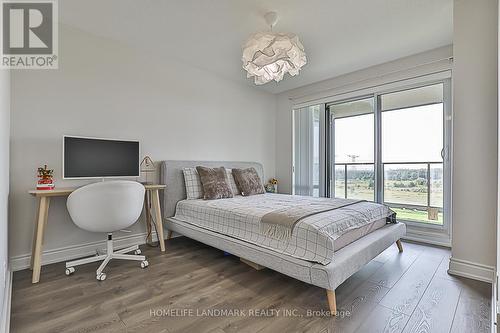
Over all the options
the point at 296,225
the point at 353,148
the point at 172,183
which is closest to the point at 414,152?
the point at 353,148

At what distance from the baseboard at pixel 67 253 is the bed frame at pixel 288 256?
0.53 metres

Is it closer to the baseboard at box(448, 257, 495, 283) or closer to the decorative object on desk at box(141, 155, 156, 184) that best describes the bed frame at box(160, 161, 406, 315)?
the decorative object on desk at box(141, 155, 156, 184)

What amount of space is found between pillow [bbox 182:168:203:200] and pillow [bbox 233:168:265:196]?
23.8 inches

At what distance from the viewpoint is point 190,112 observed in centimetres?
364

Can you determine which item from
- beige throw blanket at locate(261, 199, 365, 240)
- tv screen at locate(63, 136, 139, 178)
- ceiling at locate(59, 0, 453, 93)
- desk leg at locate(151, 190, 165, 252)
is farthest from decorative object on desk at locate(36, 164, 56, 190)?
beige throw blanket at locate(261, 199, 365, 240)

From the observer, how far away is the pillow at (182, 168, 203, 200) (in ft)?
10.7

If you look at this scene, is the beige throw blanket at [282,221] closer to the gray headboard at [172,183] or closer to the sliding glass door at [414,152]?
the gray headboard at [172,183]

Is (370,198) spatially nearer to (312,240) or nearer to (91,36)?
(312,240)

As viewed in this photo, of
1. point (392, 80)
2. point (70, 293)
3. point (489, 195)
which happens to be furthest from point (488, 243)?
point (70, 293)

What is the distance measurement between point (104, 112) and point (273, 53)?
204cm

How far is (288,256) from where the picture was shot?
1861mm

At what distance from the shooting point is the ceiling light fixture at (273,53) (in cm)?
206

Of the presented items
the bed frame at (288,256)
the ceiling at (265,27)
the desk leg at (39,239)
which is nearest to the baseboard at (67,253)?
the desk leg at (39,239)

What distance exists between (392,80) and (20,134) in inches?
172
